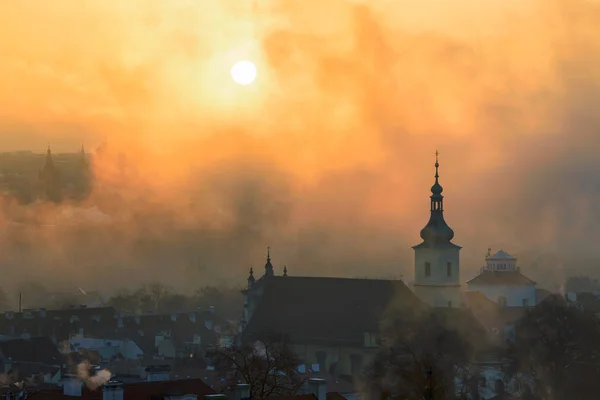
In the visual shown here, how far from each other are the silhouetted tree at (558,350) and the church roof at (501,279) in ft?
148

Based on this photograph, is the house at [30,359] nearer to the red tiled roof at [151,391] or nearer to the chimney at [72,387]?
the chimney at [72,387]

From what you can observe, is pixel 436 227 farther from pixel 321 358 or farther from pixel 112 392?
pixel 112 392

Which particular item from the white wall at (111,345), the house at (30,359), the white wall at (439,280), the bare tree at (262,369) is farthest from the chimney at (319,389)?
the white wall at (439,280)

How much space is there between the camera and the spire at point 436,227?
110m

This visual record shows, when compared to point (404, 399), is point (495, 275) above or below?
above

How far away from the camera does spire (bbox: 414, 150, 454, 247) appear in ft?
360

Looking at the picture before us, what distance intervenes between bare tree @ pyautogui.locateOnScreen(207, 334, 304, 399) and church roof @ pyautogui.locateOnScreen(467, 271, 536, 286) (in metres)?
43.1

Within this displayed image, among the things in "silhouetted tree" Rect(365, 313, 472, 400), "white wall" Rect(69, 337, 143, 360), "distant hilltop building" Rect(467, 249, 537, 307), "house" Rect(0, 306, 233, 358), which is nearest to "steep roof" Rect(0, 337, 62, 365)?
"house" Rect(0, 306, 233, 358)

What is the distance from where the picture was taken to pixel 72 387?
5797 cm

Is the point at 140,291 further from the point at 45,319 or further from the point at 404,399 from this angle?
the point at 404,399

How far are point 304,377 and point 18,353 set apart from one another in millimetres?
21174

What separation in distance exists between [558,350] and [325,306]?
1203 inches

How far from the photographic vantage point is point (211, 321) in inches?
5157

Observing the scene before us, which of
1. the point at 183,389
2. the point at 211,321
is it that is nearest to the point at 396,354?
the point at 183,389
